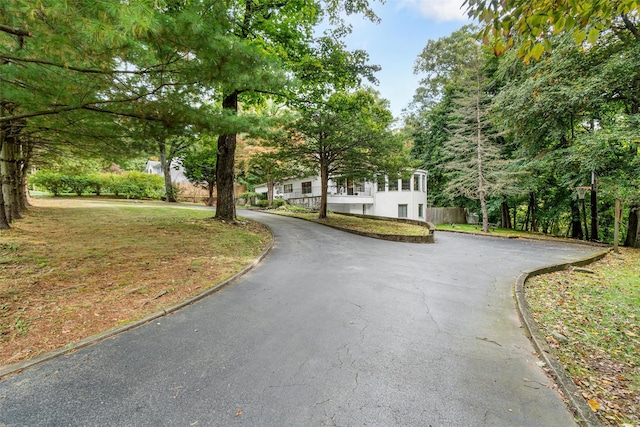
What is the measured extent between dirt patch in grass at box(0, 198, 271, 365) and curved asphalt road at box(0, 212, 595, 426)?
57 centimetres

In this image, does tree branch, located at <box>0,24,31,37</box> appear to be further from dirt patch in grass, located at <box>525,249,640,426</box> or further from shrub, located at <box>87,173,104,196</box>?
shrub, located at <box>87,173,104,196</box>

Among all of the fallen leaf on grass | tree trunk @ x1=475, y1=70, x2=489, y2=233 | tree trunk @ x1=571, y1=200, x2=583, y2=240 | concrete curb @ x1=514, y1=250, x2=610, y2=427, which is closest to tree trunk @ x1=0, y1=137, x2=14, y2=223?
concrete curb @ x1=514, y1=250, x2=610, y2=427

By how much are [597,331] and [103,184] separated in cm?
2972

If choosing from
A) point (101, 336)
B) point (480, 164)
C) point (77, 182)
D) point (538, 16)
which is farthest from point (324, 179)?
point (77, 182)

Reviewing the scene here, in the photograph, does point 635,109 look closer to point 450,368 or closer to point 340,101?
point 340,101

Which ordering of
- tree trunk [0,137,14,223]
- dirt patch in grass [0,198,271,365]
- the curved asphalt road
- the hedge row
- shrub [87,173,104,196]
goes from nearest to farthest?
the curved asphalt road, dirt patch in grass [0,198,271,365], tree trunk [0,137,14,223], the hedge row, shrub [87,173,104,196]

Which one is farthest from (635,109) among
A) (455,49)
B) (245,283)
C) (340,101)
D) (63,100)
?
(63,100)

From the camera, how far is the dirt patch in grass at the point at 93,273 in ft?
10.9

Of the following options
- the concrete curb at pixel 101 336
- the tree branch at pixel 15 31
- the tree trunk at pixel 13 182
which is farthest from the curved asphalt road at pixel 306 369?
the tree trunk at pixel 13 182

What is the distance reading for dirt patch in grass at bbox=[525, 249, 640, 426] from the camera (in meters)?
2.40

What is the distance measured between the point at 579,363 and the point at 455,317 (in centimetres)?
134

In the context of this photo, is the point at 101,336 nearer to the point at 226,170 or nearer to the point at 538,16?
the point at 538,16

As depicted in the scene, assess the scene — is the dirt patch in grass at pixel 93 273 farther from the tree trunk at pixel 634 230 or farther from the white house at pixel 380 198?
the tree trunk at pixel 634 230

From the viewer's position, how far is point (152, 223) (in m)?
10.2
